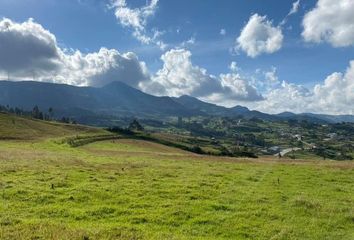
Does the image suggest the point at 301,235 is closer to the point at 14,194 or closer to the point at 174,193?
the point at 174,193

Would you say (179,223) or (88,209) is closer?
(179,223)

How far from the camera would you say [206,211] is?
2344 centimetres

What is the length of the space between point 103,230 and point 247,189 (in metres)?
15.5

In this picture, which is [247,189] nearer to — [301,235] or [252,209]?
[252,209]

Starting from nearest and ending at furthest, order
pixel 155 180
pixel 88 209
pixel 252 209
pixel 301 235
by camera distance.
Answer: pixel 301 235 < pixel 88 209 < pixel 252 209 < pixel 155 180

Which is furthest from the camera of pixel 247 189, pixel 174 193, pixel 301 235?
pixel 247 189

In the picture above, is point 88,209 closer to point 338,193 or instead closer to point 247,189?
point 247,189

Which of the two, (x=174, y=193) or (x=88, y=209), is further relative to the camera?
(x=174, y=193)

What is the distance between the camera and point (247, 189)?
3130 centimetres

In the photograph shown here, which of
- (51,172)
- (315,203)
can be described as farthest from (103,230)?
(51,172)

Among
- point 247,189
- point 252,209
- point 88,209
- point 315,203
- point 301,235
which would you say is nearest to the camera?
point 301,235

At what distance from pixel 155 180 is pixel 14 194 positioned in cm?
1183

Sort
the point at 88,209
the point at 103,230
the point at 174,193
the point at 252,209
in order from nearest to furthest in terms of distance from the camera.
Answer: the point at 103,230, the point at 88,209, the point at 252,209, the point at 174,193

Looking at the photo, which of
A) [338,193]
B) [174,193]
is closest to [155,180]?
[174,193]
